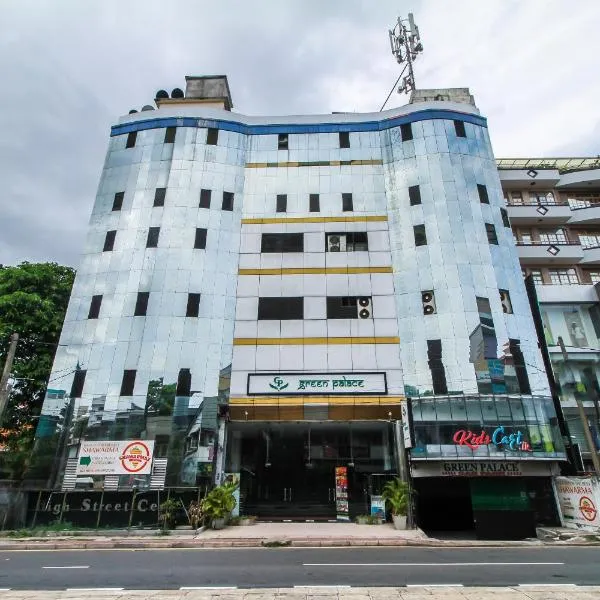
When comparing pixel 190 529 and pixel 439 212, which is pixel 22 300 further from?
pixel 439 212

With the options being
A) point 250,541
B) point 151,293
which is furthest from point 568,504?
point 151,293

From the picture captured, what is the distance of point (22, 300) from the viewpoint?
101ft

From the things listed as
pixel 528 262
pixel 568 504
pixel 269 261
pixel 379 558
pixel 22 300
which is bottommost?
pixel 379 558

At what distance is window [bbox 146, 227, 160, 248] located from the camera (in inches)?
1268

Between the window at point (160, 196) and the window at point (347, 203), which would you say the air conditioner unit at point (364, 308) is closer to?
the window at point (347, 203)

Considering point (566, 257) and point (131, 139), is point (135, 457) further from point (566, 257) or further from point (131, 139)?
point (566, 257)

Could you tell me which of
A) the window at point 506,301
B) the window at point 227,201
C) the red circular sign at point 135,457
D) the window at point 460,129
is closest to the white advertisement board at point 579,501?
the window at point 506,301

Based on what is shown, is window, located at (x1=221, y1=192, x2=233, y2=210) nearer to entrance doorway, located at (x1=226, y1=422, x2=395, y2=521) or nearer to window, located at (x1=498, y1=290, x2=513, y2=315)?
entrance doorway, located at (x1=226, y1=422, x2=395, y2=521)

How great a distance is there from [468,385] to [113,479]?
72.9 feet

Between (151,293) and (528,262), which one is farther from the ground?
(528,262)

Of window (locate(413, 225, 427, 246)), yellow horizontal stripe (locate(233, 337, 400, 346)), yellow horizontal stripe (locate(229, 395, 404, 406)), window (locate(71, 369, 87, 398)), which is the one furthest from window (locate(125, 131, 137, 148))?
window (locate(413, 225, 427, 246))

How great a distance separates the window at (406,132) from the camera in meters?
35.8

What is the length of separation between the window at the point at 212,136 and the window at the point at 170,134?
9.39 ft

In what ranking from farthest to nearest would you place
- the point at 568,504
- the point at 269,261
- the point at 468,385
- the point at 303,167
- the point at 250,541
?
the point at 303,167 < the point at 269,261 < the point at 468,385 < the point at 568,504 < the point at 250,541
